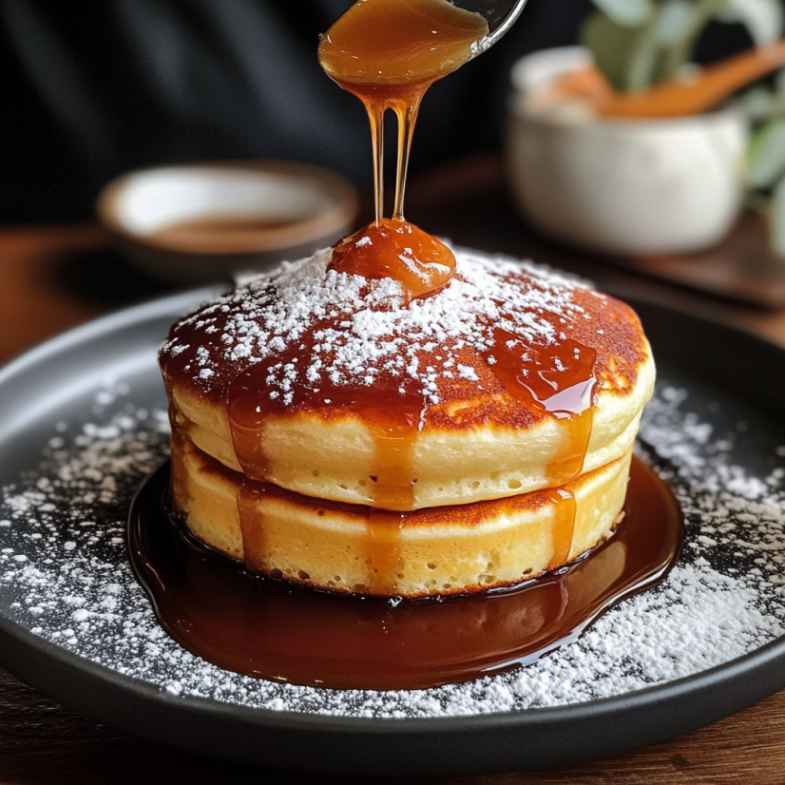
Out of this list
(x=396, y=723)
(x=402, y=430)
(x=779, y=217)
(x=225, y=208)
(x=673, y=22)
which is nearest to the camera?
(x=396, y=723)

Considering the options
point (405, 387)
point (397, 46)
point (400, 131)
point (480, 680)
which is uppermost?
point (397, 46)

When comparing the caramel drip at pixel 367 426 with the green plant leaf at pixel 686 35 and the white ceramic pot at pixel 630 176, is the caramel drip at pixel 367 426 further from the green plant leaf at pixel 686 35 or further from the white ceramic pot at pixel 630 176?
the green plant leaf at pixel 686 35

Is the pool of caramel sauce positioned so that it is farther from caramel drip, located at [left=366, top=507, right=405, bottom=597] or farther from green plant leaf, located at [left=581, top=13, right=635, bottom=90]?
green plant leaf, located at [left=581, top=13, right=635, bottom=90]

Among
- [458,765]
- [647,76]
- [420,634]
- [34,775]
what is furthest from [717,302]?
[34,775]

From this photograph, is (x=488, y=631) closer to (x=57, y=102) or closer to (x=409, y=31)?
(x=409, y=31)

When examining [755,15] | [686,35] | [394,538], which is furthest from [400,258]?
[755,15]

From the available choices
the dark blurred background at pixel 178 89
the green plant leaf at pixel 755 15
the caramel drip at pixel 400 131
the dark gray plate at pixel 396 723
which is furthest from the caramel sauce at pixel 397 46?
the dark blurred background at pixel 178 89

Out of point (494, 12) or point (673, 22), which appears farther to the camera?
point (673, 22)

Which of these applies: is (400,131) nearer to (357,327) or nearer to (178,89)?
(357,327)
